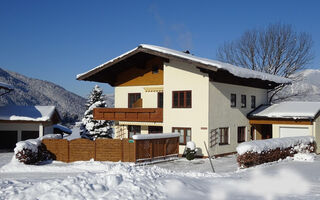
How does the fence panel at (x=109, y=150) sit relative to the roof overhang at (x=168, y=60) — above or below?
below

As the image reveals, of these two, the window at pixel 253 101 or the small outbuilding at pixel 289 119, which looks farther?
the window at pixel 253 101

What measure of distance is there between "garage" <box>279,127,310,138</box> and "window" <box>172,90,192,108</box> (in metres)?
8.07

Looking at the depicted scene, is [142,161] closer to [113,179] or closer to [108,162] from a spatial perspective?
[108,162]

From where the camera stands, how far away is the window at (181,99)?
2497 centimetres

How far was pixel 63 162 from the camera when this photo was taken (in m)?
23.1

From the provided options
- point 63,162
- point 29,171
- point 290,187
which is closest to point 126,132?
point 63,162

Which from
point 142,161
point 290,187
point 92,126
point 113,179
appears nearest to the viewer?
point 113,179

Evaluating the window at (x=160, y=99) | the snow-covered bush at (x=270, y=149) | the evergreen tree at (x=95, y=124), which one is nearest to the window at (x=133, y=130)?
the window at (x=160, y=99)

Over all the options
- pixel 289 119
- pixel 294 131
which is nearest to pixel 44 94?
pixel 289 119

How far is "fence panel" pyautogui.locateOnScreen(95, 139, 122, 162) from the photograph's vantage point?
71.7 feet

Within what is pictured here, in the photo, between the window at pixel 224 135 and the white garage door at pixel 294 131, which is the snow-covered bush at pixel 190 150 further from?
the white garage door at pixel 294 131

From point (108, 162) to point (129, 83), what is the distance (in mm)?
9222

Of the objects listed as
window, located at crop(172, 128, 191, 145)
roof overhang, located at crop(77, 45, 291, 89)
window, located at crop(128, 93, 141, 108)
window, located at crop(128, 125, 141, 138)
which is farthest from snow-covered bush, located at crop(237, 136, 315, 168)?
window, located at crop(128, 93, 141, 108)

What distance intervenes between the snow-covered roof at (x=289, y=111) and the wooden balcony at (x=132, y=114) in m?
8.44
